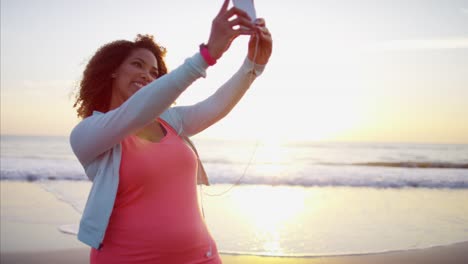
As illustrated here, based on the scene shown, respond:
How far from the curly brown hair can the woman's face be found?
23mm

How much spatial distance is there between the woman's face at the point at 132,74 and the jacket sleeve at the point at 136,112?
0.30 meters

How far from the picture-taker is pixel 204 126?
2162 millimetres

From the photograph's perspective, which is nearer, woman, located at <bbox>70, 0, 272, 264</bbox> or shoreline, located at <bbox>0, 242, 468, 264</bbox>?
woman, located at <bbox>70, 0, 272, 264</bbox>

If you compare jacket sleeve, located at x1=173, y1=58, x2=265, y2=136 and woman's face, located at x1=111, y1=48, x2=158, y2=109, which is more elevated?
woman's face, located at x1=111, y1=48, x2=158, y2=109

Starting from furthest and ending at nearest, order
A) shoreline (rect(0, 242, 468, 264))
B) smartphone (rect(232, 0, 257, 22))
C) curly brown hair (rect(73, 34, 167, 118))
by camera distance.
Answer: shoreline (rect(0, 242, 468, 264)), curly brown hair (rect(73, 34, 167, 118)), smartphone (rect(232, 0, 257, 22))

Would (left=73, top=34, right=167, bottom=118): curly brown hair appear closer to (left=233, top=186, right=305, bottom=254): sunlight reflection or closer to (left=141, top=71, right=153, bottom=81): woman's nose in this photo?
(left=141, top=71, right=153, bottom=81): woman's nose

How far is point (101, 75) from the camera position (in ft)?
6.59

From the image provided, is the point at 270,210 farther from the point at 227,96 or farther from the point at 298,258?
the point at 227,96

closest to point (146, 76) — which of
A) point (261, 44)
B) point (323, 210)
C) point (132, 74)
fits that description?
point (132, 74)

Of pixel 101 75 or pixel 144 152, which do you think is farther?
pixel 101 75

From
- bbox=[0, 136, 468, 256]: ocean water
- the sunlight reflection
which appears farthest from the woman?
the sunlight reflection

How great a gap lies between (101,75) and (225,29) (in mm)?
745

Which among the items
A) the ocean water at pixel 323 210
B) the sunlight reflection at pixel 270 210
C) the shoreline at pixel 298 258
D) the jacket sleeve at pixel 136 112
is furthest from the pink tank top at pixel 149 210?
the sunlight reflection at pixel 270 210

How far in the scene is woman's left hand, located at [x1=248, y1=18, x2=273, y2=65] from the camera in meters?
1.71
